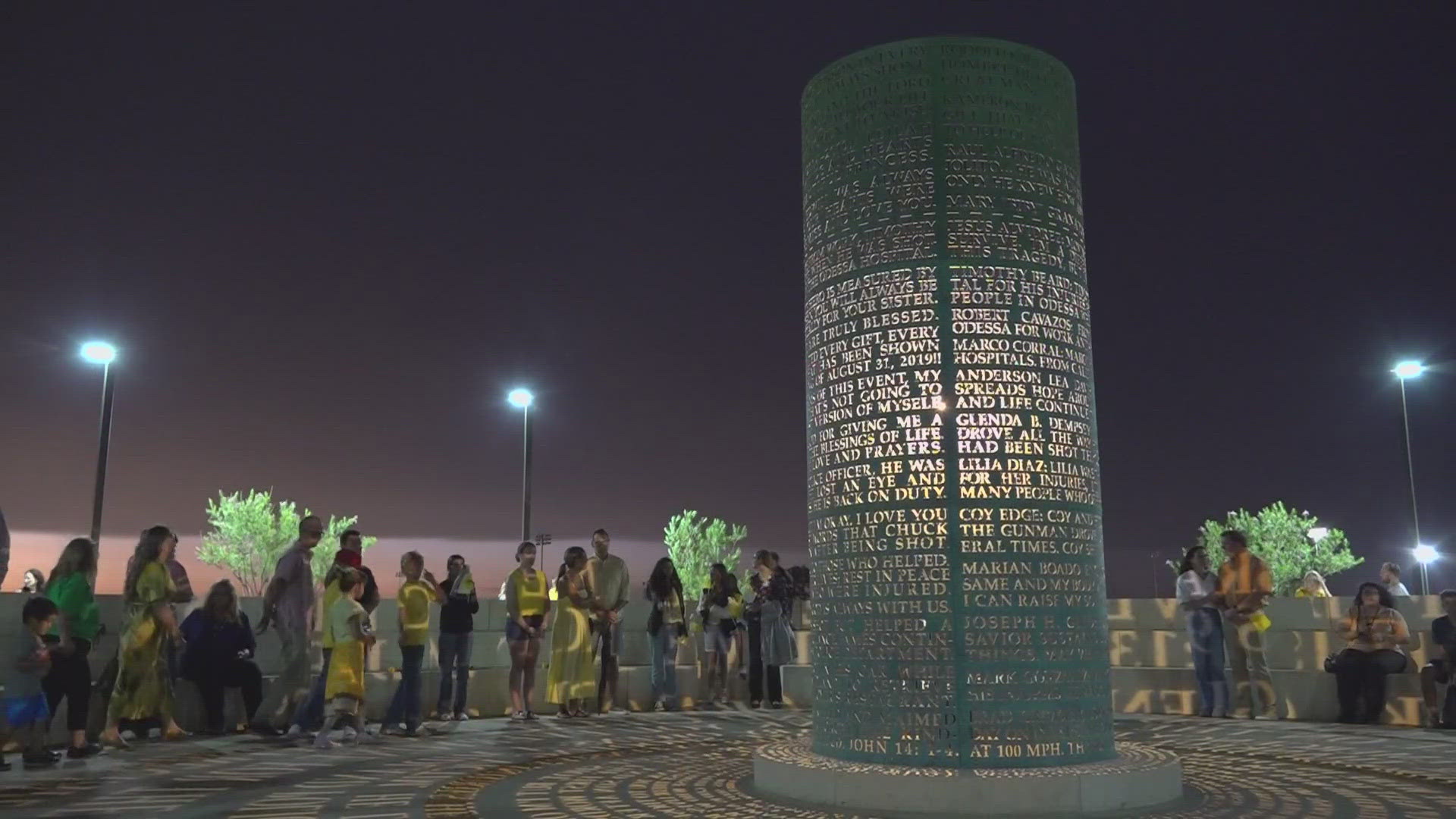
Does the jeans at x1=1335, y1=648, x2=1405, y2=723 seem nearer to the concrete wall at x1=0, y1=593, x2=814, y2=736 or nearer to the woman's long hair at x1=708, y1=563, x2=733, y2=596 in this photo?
the concrete wall at x1=0, y1=593, x2=814, y2=736

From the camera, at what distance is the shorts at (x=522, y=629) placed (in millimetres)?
13734

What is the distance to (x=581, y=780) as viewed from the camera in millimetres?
8344

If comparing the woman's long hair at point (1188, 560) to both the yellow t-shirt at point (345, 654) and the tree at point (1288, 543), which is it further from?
the tree at point (1288, 543)

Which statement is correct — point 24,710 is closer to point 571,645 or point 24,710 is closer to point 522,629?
point 522,629

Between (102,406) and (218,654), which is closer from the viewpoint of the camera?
(218,654)

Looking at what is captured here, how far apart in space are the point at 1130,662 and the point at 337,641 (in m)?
10.1

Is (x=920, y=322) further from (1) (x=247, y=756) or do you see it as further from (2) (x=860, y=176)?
(1) (x=247, y=756)

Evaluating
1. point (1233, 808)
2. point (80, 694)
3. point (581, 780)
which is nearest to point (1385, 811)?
point (1233, 808)

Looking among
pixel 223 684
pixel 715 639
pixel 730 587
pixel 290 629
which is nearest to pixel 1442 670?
pixel 730 587

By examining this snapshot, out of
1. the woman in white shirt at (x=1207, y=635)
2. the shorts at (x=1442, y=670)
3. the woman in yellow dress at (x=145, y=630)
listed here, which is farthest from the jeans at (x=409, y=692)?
the shorts at (x=1442, y=670)

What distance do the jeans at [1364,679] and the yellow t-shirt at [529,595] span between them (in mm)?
9165

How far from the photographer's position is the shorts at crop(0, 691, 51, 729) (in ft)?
30.5

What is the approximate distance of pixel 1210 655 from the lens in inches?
522

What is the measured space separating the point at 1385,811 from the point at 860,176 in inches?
210
